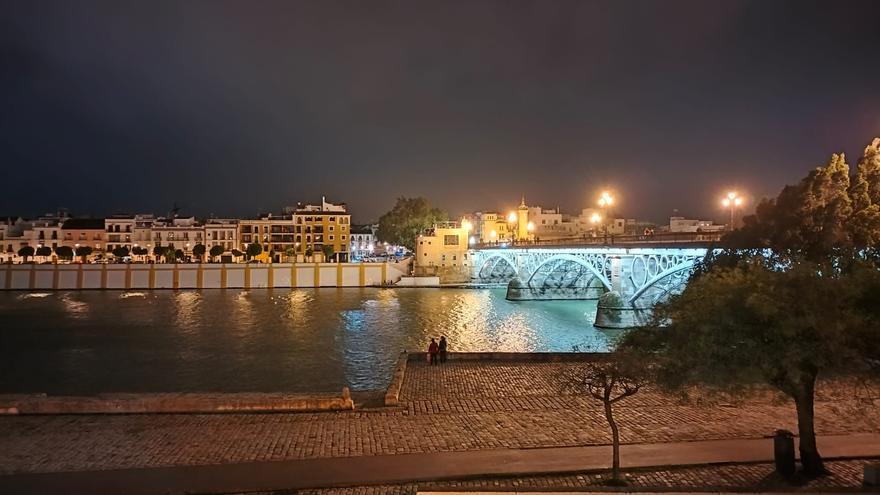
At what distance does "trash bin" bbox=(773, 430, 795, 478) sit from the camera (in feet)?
33.1

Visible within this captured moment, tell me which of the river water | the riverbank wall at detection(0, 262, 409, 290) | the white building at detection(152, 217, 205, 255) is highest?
the white building at detection(152, 217, 205, 255)

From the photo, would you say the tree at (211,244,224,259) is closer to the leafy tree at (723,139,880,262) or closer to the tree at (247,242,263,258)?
the tree at (247,242,263,258)

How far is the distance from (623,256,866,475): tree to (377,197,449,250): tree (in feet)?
287

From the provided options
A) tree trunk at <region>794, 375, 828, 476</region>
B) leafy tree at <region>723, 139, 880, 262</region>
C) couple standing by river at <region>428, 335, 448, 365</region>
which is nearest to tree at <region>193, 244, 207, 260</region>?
couple standing by river at <region>428, 335, 448, 365</region>

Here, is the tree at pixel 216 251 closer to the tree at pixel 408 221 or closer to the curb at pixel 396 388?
the tree at pixel 408 221

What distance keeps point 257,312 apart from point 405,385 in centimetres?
4183

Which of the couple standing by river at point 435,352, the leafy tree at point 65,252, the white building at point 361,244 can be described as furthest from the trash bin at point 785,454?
the white building at point 361,244

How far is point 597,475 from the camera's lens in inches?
414

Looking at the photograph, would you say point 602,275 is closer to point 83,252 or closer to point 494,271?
point 494,271

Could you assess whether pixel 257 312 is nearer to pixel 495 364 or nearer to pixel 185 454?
pixel 495 364

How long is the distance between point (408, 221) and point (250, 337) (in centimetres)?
5972

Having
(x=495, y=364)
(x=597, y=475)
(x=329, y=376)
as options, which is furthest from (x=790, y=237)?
(x=329, y=376)

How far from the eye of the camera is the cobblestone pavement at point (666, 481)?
9.86m

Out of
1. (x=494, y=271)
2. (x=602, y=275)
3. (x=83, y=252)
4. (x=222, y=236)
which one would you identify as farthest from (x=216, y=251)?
(x=602, y=275)
